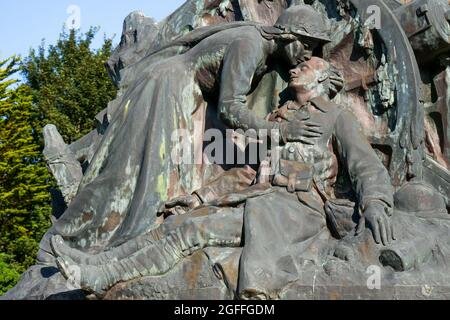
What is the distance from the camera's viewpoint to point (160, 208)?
5.70 meters

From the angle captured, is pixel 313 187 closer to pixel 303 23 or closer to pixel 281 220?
pixel 281 220

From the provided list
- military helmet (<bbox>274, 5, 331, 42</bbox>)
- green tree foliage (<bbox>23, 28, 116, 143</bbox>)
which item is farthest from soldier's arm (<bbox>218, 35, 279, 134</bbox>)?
green tree foliage (<bbox>23, 28, 116, 143</bbox>)

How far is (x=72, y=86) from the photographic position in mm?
20578

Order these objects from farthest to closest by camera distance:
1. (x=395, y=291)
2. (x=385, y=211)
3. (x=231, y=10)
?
(x=231, y=10), (x=385, y=211), (x=395, y=291)

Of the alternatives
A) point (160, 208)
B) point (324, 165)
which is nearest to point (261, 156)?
point (324, 165)

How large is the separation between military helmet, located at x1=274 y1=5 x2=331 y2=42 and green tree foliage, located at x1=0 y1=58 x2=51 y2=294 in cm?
1434

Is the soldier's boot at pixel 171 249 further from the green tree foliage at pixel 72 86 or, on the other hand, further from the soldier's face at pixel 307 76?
the green tree foliage at pixel 72 86

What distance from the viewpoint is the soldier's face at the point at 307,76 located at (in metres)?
5.93

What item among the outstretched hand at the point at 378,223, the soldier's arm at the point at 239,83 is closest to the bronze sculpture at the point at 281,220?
the outstretched hand at the point at 378,223

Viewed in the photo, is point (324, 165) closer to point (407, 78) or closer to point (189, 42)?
point (407, 78)

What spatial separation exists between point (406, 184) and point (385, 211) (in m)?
0.56

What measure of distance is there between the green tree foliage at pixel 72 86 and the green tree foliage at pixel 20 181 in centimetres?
55

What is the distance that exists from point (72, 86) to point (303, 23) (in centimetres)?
1527
